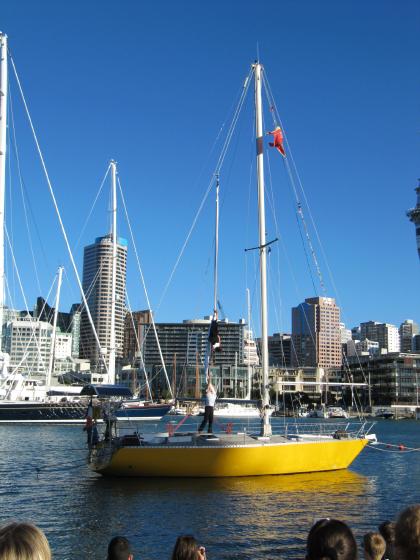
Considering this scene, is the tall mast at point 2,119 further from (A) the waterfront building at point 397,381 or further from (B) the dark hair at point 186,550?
(A) the waterfront building at point 397,381

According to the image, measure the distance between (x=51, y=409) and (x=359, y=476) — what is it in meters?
53.0

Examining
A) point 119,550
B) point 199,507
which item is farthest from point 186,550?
point 199,507

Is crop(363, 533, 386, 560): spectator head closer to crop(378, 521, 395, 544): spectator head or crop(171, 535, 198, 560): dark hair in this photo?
crop(378, 521, 395, 544): spectator head

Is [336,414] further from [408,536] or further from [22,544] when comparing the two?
[22,544]

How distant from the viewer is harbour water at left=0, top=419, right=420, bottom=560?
17594mm

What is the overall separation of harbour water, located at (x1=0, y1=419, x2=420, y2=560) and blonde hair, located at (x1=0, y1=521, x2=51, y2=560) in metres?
13.7

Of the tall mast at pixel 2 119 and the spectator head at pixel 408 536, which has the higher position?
the tall mast at pixel 2 119

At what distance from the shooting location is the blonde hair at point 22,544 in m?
3.38

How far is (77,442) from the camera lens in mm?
53188

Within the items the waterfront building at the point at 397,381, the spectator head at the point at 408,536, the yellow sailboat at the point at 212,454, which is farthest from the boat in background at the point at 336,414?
the spectator head at the point at 408,536

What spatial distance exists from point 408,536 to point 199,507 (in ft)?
63.7

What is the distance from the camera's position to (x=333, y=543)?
4320 mm

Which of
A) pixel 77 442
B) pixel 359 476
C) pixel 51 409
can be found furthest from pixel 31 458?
pixel 51 409

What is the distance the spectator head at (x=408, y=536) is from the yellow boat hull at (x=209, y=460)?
2380 centimetres
